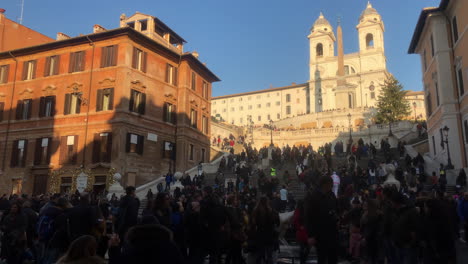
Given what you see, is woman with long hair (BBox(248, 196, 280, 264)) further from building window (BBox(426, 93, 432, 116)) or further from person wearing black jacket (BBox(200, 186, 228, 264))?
building window (BBox(426, 93, 432, 116))

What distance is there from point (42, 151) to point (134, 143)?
779cm

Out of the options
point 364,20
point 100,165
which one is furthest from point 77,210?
point 364,20

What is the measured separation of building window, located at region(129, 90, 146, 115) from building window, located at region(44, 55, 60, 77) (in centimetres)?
755

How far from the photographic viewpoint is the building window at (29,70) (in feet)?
109

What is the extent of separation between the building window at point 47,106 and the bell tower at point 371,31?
77482 millimetres

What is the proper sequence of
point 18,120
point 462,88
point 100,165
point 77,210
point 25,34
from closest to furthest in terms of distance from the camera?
1. point 77,210
2. point 462,88
3. point 100,165
4. point 18,120
5. point 25,34

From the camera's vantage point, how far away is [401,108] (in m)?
57.3

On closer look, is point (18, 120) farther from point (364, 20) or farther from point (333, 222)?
point (364, 20)

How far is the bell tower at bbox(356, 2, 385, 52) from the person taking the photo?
9119 cm

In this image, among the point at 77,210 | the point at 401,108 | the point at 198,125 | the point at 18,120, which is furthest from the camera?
the point at 401,108

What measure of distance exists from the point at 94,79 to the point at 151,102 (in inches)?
187

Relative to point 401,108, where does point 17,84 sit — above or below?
below

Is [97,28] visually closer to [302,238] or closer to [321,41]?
[302,238]

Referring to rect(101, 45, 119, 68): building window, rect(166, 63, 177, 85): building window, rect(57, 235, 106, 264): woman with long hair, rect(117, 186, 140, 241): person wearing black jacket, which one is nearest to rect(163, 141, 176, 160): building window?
rect(166, 63, 177, 85): building window
